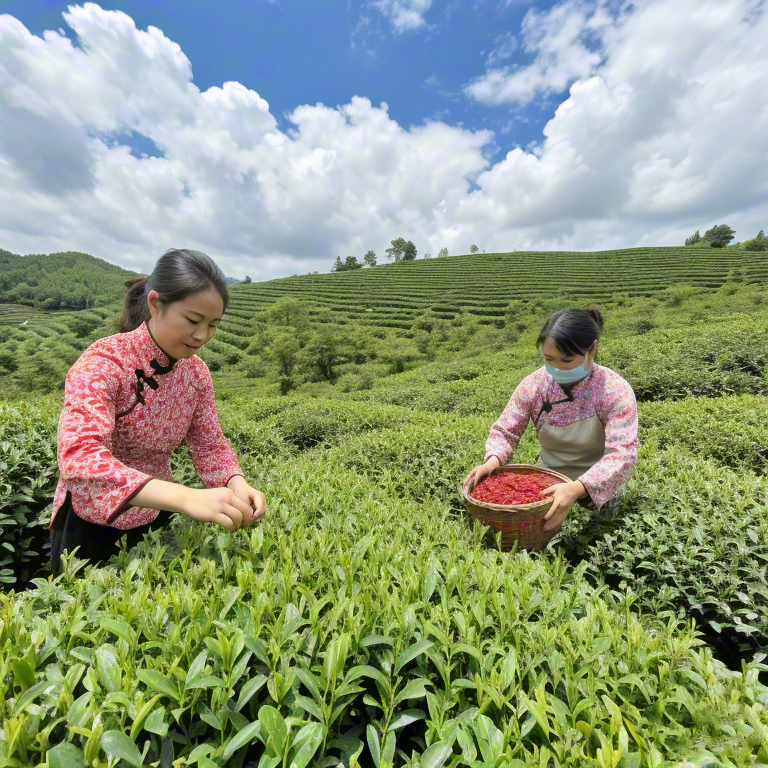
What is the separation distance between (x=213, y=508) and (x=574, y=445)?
215 centimetres

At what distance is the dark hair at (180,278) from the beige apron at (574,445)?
2104mm

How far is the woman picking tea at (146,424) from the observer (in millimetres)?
1277

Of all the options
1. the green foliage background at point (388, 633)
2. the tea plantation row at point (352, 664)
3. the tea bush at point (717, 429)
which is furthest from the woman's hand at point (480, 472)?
the tea bush at point (717, 429)

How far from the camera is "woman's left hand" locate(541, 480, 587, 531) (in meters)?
2.00

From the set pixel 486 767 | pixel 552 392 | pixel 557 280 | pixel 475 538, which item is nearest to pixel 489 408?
pixel 552 392

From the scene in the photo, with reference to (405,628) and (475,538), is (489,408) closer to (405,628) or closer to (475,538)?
(475,538)

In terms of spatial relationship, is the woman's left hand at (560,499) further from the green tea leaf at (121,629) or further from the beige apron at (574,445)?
the green tea leaf at (121,629)

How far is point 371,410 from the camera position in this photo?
585 centimetres

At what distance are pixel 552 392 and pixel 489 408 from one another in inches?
179

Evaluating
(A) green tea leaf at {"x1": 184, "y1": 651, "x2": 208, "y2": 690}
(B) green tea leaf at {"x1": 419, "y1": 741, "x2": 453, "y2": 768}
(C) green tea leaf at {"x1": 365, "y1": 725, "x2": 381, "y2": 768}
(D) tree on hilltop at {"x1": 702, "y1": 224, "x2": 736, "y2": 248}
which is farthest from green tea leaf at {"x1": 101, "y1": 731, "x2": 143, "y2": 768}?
(D) tree on hilltop at {"x1": 702, "y1": 224, "x2": 736, "y2": 248}

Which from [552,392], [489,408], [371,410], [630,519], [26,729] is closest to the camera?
[26,729]

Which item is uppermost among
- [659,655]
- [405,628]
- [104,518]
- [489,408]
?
[104,518]

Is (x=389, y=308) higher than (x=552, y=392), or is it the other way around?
(x=389, y=308)

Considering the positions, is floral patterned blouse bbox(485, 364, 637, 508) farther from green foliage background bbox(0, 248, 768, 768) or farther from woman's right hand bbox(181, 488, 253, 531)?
woman's right hand bbox(181, 488, 253, 531)
